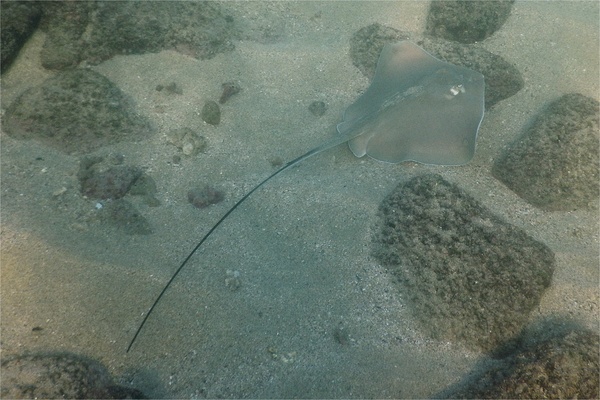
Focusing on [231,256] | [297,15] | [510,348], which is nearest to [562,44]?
[297,15]

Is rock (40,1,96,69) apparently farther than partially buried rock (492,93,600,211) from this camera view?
Yes

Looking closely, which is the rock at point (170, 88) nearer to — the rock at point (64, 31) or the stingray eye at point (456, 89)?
the rock at point (64, 31)

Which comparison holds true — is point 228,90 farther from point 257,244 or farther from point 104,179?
point 257,244

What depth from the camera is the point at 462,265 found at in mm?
3336

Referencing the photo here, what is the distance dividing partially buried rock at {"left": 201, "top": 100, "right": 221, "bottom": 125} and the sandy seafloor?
113 millimetres

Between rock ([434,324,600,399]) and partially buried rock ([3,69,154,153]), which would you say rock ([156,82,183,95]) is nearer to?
partially buried rock ([3,69,154,153])

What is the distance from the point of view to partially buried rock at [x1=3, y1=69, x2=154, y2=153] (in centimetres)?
445

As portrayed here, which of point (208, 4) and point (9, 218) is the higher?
point (208, 4)

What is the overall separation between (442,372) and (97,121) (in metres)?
4.69

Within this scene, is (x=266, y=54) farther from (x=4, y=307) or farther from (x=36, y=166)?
(x=4, y=307)

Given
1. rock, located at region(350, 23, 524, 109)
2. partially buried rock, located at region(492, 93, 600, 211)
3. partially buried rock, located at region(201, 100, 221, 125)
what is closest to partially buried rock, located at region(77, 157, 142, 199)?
partially buried rock, located at region(201, 100, 221, 125)

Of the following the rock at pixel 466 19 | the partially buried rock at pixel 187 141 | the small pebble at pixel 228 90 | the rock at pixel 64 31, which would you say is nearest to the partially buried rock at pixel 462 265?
the partially buried rock at pixel 187 141

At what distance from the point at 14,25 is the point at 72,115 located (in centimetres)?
141

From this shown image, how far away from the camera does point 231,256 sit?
376 centimetres
